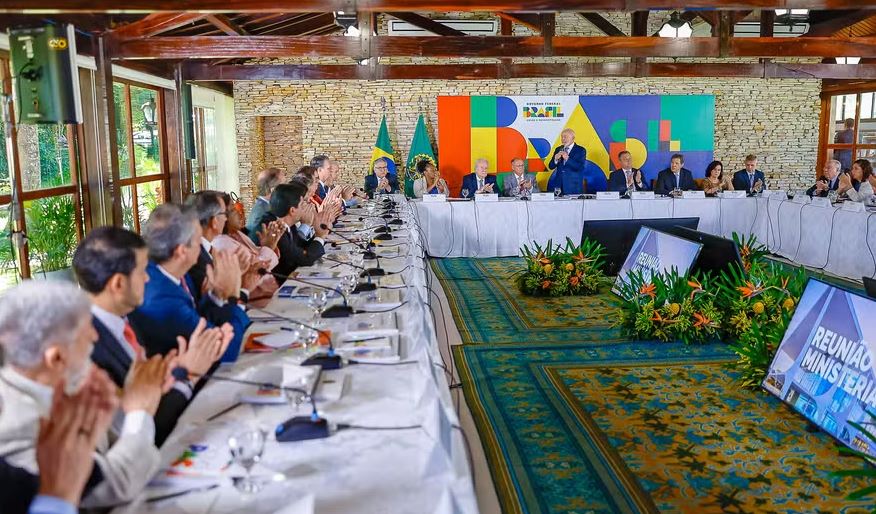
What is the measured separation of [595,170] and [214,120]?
22.0 ft

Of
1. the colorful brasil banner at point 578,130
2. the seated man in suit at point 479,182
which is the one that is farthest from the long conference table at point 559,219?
the colorful brasil banner at point 578,130

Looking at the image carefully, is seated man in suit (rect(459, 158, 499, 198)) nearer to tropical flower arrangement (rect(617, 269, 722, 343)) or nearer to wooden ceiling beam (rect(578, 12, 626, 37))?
wooden ceiling beam (rect(578, 12, 626, 37))

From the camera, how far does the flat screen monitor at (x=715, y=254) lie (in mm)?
5252

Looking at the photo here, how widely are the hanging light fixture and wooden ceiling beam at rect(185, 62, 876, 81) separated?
117cm

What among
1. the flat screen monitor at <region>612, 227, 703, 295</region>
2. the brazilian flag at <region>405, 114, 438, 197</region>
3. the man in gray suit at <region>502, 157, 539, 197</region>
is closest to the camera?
the flat screen monitor at <region>612, 227, 703, 295</region>

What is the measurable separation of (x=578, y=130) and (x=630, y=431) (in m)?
8.98

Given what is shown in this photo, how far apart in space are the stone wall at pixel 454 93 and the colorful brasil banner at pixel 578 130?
0.54 metres

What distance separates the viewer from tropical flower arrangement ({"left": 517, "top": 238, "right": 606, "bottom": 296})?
21.6ft

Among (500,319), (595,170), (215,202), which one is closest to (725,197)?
(595,170)

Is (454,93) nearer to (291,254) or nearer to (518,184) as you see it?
(518,184)

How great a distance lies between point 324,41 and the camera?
8.60m

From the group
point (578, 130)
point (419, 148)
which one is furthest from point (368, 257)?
point (578, 130)

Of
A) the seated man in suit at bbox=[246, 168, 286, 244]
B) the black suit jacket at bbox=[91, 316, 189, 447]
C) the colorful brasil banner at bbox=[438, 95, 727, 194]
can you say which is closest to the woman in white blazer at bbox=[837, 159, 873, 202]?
the colorful brasil banner at bbox=[438, 95, 727, 194]

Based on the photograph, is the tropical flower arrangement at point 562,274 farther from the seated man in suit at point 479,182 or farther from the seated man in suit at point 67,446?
the seated man in suit at point 67,446
